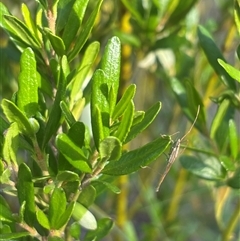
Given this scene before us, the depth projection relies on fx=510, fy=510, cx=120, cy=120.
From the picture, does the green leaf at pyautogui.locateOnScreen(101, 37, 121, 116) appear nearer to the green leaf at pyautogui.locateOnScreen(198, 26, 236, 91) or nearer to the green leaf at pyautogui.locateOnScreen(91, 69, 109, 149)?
the green leaf at pyautogui.locateOnScreen(91, 69, 109, 149)

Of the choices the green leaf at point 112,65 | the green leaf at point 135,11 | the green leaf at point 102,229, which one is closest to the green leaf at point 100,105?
the green leaf at point 112,65

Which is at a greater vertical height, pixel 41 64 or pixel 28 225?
pixel 41 64

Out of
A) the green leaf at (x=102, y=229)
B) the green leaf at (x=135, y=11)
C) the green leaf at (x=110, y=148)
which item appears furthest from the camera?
the green leaf at (x=135, y=11)

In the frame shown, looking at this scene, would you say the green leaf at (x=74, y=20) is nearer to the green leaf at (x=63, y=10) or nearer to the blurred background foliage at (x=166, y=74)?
the green leaf at (x=63, y=10)

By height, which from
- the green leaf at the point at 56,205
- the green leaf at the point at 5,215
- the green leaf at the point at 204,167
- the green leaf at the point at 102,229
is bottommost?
the green leaf at the point at 102,229

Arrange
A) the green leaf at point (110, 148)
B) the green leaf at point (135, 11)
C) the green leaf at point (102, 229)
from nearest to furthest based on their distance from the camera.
→ 1. the green leaf at point (110, 148)
2. the green leaf at point (102, 229)
3. the green leaf at point (135, 11)

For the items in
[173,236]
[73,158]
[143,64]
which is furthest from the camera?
[173,236]

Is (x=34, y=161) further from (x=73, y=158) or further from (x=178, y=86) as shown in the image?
(x=178, y=86)

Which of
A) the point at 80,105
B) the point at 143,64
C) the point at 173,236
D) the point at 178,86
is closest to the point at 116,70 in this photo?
the point at 80,105
